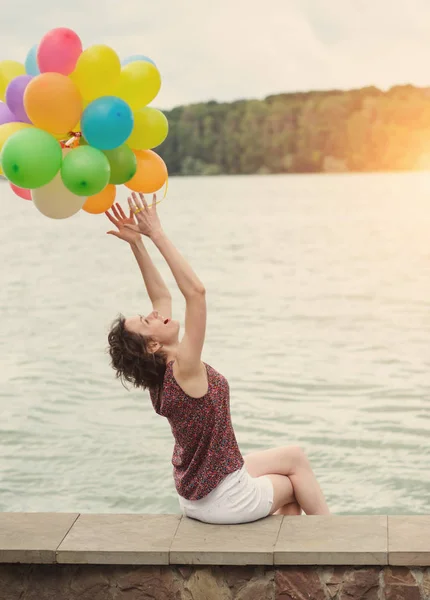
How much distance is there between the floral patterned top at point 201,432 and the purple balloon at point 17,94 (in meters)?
0.88

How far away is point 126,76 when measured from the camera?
350 centimetres

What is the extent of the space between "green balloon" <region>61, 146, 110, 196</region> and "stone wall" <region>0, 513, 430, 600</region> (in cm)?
101

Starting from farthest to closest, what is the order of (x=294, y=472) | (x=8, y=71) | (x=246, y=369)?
(x=246, y=369) < (x=294, y=472) < (x=8, y=71)

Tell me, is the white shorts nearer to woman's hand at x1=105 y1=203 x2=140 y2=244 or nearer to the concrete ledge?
the concrete ledge

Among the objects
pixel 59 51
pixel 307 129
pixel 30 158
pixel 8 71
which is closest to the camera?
pixel 30 158

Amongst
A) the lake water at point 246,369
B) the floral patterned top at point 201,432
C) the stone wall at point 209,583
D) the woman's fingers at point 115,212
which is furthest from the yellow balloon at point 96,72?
the lake water at point 246,369

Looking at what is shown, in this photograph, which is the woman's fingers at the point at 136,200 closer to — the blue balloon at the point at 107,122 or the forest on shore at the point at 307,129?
the blue balloon at the point at 107,122

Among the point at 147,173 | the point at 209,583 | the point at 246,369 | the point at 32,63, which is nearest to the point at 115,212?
the point at 147,173

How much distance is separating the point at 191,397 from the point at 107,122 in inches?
33.1

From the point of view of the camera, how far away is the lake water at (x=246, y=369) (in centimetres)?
680

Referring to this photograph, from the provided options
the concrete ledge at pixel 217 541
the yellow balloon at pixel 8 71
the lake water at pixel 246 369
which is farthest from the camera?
the lake water at pixel 246 369

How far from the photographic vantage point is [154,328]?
11.6 ft

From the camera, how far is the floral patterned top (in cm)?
345

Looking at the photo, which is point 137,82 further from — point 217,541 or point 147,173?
point 217,541
